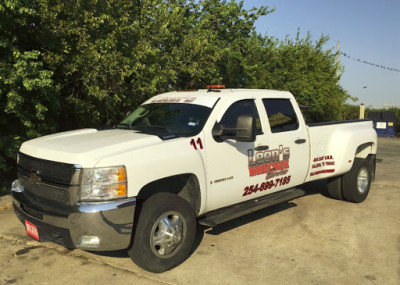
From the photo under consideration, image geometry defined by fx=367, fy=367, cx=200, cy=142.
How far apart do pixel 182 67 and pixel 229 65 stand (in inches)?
133

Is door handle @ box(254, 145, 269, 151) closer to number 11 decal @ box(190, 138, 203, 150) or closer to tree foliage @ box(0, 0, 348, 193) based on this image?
number 11 decal @ box(190, 138, 203, 150)

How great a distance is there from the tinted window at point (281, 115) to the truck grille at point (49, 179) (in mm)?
2660

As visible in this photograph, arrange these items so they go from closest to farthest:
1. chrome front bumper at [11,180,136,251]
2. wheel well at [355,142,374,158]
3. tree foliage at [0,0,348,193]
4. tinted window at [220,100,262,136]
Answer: chrome front bumper at [11,180,136,251]
tinted window at [220,100,262,136]
tree foliage at [0,0,348,193]
wheel well at [355,142,374,158]

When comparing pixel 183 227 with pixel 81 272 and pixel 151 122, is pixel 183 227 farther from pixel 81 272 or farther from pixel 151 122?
pixel 151 122

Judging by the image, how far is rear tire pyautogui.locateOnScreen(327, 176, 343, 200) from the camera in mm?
6309

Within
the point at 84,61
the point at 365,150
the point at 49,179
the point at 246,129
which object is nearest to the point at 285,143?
A: the point at 246,129

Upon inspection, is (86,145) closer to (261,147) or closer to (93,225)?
(93,225)

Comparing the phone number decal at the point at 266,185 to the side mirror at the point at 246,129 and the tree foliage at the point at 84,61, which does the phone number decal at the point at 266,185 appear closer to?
the side mirror at the point at 246,129

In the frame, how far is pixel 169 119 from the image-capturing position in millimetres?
4457

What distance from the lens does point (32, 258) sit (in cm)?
402

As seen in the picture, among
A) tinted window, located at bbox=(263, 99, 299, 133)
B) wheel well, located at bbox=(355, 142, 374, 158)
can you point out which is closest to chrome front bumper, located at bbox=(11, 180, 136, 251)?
tinted window, located at bbox=(263, 99, 299, 133)

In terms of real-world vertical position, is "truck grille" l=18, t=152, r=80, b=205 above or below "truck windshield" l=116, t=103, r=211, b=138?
below

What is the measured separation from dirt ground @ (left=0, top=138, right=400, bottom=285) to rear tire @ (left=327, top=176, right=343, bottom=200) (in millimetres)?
612

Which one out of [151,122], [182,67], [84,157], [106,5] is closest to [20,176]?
[84,157]
